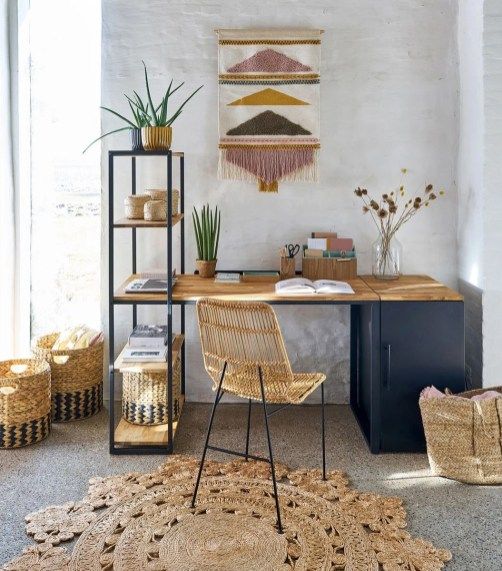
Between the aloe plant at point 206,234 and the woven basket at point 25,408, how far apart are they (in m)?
1.00

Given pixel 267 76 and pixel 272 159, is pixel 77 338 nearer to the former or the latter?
pixel 272 159

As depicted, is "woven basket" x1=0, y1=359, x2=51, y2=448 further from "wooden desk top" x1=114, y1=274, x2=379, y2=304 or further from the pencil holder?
the pencil holder

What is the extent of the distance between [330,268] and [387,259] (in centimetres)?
32

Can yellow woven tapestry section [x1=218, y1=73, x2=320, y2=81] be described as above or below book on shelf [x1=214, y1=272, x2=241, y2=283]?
above

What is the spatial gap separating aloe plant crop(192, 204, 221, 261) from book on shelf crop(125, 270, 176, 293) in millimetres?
307

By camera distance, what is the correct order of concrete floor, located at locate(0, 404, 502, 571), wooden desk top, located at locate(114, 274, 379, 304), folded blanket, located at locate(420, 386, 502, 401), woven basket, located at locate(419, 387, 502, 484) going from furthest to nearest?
wooden desk top, located at locate(114, 274, 379, 304) → folded blanket, located at locate(420, 386, 502, 401) → woven basket, located at locate(419, 387, 502, 484) → concrete floor, located at locate(0, 404, 502, 571)

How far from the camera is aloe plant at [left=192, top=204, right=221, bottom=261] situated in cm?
397

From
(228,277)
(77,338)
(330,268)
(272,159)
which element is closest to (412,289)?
(330,268)

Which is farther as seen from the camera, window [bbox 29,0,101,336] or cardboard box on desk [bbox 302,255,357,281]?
window [bbox 29,0,101,336]

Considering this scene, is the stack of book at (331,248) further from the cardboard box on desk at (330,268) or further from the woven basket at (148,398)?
the woven basket at (148,398)

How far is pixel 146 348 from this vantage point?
359 centimetres

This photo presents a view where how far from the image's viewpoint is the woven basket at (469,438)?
315 cm

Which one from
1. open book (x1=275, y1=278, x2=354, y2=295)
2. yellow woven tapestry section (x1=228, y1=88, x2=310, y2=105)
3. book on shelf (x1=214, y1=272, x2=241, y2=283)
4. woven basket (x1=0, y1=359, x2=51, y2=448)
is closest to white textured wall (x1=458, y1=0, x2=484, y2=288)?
open book (x1=275, y1=278, x2=354, y2=295)

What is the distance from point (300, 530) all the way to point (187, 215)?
2028 millimetres
